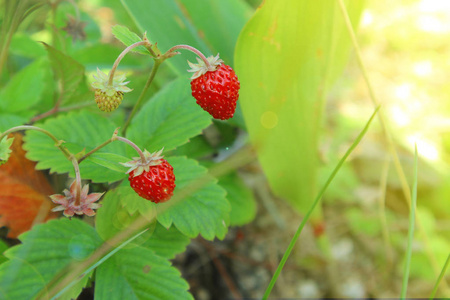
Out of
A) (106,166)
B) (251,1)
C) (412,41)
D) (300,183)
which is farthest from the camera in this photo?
(412,41)

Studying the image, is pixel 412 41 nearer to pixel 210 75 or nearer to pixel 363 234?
pixel 363 234

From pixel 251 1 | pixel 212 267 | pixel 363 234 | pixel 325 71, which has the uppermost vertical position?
pixel 251 1

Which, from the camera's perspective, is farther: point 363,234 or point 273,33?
point 363,234

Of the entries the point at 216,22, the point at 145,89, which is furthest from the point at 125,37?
the point at 216,22

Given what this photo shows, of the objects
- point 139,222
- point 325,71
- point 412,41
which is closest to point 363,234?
point 325,71

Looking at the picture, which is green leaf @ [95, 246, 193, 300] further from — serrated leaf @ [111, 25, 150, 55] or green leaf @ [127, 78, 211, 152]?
serrated leaf @ [111, 25, 150, 55]

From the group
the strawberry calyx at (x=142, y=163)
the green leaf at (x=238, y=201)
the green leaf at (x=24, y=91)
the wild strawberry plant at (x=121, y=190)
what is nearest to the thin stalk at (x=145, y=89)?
the wild strawberry plant at (x=121, y=190)

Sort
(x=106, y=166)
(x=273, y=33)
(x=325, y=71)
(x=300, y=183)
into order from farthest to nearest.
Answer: (x=300, y=183)
(x=325, y=71)
(x=273, y=33)
(x=106, y=166)

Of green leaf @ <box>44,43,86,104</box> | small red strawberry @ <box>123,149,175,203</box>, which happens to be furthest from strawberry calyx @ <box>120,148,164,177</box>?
green leaf @ <box>44,43,86,104</box>
